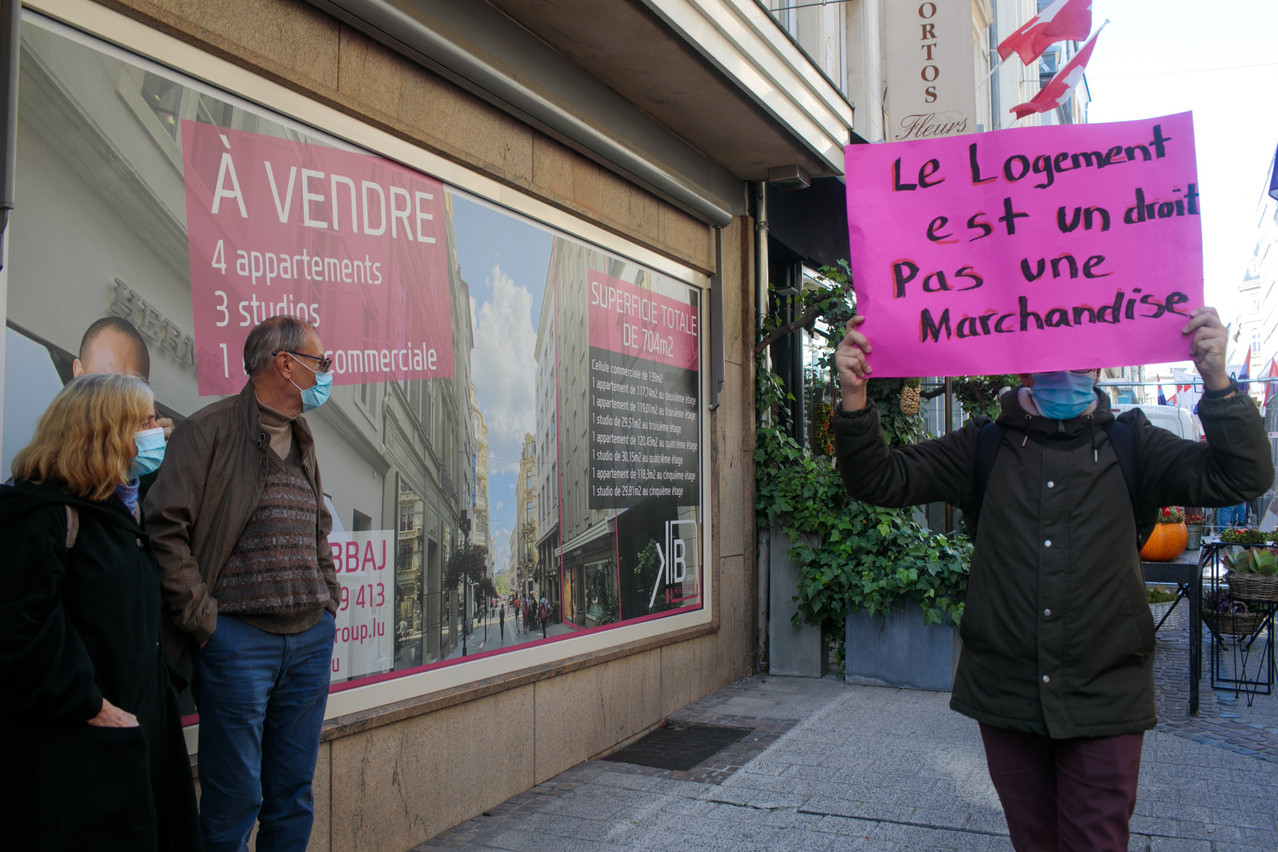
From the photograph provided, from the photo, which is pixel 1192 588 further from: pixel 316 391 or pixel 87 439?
pixel 87 439

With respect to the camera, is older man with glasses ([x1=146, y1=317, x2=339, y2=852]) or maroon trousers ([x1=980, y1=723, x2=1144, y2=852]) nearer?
maroon trousers ([x1=980, y1=723, x2=1144, y2=852])

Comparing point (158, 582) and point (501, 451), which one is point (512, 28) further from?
point (158, 582)

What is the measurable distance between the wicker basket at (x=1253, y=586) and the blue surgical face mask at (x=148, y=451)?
6.52 meters

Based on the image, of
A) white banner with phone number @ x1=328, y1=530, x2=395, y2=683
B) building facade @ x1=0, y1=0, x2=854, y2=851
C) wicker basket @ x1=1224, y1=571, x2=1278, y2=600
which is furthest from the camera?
wicker basket @ x1=1224, y1=571, x2=1278, y2=600

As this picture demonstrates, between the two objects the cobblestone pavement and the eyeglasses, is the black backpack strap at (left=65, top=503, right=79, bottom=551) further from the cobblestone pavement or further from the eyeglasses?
the cobblestone pavement

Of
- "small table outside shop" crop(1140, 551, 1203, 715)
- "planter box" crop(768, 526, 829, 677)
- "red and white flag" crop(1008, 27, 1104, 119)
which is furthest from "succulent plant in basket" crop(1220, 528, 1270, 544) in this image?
"red and white flag" crop(1008, 27, 1104, 119)

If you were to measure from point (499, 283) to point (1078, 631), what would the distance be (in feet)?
11.1

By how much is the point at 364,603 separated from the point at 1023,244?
2814 mm

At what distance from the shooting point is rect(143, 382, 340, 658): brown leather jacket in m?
2.84

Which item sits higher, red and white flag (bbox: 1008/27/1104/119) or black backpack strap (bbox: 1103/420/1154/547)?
red and white flag (bbox: 1008/27/1104/119)

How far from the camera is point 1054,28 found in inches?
420

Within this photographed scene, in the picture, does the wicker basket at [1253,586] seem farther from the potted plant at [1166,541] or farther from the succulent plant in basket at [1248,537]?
the potted plant at [1166,541]

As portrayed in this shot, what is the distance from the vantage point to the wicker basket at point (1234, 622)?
23.6 feet

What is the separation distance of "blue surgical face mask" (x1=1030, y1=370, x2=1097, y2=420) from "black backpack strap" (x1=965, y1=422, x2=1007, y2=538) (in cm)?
13
